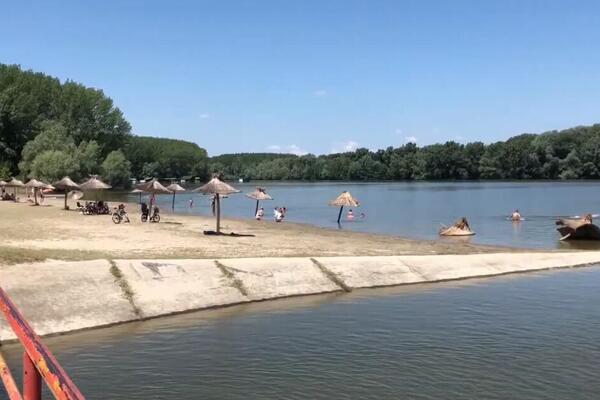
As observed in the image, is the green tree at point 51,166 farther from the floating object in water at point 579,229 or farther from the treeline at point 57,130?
the floating object in water at point 579,229

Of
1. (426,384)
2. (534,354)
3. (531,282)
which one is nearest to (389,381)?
(426,384)

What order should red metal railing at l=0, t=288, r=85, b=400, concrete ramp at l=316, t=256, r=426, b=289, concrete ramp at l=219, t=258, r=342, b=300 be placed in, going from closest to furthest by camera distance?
red metal railing at l=0, t=288, r=85, b=400 < concrete ramp at l=219, t=258, r=342, b=300 < concrete ramp at l=316, t=256, r=426, b=289

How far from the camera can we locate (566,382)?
10.4 metres

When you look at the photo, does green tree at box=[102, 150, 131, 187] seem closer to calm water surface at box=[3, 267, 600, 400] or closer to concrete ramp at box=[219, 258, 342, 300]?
concrete ramp at box=[219, 258, 342, 300]

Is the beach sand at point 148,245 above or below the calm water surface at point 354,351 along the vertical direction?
above

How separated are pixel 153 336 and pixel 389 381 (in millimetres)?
5580

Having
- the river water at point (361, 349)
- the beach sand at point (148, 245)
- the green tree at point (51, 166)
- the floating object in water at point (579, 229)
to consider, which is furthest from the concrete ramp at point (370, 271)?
the green tree at point (51, 166)

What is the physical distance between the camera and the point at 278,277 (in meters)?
18.3

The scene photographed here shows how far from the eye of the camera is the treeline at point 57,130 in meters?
99.6

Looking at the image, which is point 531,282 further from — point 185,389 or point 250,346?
point 185,389

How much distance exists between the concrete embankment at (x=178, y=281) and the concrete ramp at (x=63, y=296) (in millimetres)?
21

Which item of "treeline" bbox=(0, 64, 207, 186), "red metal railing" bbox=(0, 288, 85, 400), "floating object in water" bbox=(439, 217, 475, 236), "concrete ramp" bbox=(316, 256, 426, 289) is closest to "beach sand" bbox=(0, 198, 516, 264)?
"concrete ramp" bbox=(316, 256, 426, 289)

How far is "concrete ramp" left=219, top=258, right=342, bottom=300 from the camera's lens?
1752 centimetres

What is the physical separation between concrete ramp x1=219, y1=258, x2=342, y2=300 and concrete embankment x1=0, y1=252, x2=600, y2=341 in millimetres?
30
